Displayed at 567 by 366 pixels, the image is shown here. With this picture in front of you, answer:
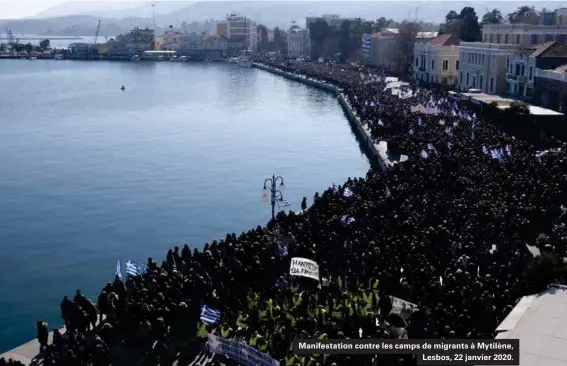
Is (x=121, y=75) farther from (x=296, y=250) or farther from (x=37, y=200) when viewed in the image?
(x=296, y=250)

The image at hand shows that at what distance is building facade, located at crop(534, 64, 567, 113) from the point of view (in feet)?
138

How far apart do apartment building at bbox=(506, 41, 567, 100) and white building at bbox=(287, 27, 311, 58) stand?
93.2 m

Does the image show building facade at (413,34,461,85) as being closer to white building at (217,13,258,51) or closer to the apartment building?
the apartment building

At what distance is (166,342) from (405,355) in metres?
5.11

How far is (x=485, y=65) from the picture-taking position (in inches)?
2267

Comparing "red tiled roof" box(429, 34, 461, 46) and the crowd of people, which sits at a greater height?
"red tiled roof" box(429, 34, 461, 46)

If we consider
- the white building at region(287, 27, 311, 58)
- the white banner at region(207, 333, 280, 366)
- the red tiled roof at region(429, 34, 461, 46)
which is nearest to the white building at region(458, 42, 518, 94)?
the red tiled roof at region(429, 34, 461, 46)

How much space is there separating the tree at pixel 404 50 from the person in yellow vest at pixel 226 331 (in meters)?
76.2

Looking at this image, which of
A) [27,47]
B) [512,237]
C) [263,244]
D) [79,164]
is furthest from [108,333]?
[27,47]

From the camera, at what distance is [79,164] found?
39312 millimetres

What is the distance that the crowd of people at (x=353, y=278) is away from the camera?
12.5 metres

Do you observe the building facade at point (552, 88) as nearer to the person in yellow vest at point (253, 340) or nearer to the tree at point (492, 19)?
the person in yellow vest at point (253, 340)

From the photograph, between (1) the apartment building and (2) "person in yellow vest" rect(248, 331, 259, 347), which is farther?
(1) the apartment building

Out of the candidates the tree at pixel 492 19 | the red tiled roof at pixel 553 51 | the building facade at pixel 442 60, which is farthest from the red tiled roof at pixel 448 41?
the red tiled roof at pixel 553 51
